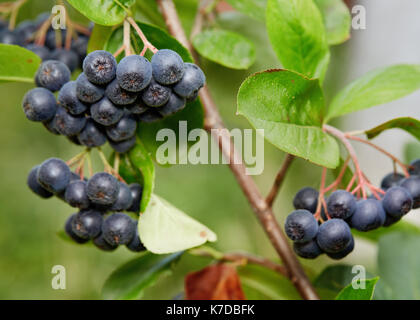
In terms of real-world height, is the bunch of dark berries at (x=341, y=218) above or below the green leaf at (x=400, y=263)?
above

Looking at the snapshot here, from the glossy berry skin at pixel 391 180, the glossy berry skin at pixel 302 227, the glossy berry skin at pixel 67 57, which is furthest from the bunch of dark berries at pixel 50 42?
the glossy berry skin at pixel 391 180

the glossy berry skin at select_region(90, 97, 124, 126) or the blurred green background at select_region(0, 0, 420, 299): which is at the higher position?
the glossy berry skin at select_region(90, 97, 124, 126)

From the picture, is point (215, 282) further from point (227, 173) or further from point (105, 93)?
point (227, 173)

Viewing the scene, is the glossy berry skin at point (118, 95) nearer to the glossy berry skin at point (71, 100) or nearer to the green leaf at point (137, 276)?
the glossy berry skin at point (71, 100)

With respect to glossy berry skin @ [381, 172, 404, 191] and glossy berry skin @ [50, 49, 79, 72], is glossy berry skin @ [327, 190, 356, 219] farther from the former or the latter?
glossy berry skin @ [50, 49, 79, 72]

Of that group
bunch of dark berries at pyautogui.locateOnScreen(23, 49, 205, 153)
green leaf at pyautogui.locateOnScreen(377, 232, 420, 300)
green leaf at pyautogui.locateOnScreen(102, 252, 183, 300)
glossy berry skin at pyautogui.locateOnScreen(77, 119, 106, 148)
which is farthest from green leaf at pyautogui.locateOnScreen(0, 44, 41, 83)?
green leaf at pyautogui.locateOnScreen(377, 232, 420, 300)

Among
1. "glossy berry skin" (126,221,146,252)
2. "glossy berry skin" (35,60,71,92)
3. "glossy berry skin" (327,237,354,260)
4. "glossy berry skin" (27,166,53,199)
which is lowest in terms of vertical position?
"glossy berry skin" (327,237,354,260)
